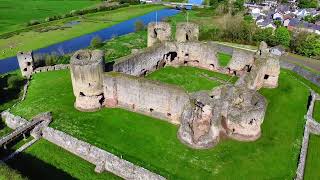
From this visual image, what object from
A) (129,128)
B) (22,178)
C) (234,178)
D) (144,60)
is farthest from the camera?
(144,60)

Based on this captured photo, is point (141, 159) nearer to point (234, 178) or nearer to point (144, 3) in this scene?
point (234, 178)

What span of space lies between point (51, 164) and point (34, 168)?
1.21 m

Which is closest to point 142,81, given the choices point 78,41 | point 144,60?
point 144,60

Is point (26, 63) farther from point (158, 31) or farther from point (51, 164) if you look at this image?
point (51, 164)

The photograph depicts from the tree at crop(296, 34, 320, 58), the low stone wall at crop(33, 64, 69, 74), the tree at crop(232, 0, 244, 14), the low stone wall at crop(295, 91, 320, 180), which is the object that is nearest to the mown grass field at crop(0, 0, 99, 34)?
the low stone wall at crop(33, 64, 69, 74)

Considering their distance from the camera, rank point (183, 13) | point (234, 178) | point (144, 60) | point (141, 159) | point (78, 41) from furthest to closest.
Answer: point (183, 13)
point (78, 41)
point (144, 60)
point (141, 159)
point (234, 178)

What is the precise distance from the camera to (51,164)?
23.7m

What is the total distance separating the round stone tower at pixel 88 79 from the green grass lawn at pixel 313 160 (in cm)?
1875

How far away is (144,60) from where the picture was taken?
36406 mm

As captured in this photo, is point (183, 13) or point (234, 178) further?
point (183, 13)

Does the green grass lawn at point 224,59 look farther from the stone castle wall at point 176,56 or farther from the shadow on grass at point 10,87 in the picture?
the shadow on grass at point 10,87

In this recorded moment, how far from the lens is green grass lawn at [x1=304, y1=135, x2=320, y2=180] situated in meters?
23.1

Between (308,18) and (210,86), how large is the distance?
58.8 m

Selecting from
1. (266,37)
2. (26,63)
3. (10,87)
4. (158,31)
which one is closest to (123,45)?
(158,31)
